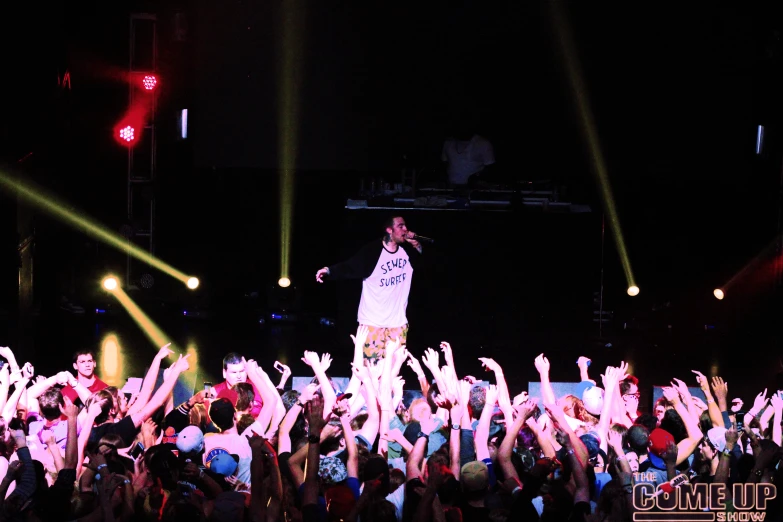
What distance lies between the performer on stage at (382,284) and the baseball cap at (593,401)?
2.77 metres

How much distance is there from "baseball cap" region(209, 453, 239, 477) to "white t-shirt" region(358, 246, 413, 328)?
4.07m

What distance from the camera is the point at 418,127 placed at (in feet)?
36.3

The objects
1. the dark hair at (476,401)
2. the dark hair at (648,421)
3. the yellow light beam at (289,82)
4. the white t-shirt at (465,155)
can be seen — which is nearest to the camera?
the dark hair at (648,421)

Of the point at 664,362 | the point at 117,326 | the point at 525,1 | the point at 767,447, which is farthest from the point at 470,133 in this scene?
the point at 767,447

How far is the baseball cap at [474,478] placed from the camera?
160 inches

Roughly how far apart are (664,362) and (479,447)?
605 centimetres

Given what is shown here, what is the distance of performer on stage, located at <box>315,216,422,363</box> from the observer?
843 centimetres

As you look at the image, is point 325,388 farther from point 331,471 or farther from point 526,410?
point 526,410

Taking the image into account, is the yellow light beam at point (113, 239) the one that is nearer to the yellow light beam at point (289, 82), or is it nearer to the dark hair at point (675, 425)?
the yellow light beam at point (289, 82)

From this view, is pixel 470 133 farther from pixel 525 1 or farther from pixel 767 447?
pixel 767 447

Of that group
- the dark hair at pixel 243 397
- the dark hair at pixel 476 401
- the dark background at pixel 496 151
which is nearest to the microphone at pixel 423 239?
the dark background at pixel 496 151

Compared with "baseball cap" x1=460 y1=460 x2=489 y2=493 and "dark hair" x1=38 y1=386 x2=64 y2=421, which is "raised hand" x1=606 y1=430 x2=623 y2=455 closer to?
"baseball cap" x1=460 y1=460 x2=489 y2=493

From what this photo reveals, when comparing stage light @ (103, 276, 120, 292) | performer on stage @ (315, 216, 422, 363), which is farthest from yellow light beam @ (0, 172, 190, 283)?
performer on stage @ (315, 216, 422, 363)

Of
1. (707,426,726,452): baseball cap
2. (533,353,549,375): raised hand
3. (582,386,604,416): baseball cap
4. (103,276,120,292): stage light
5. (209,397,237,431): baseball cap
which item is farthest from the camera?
(103,276,120,292): stage light
